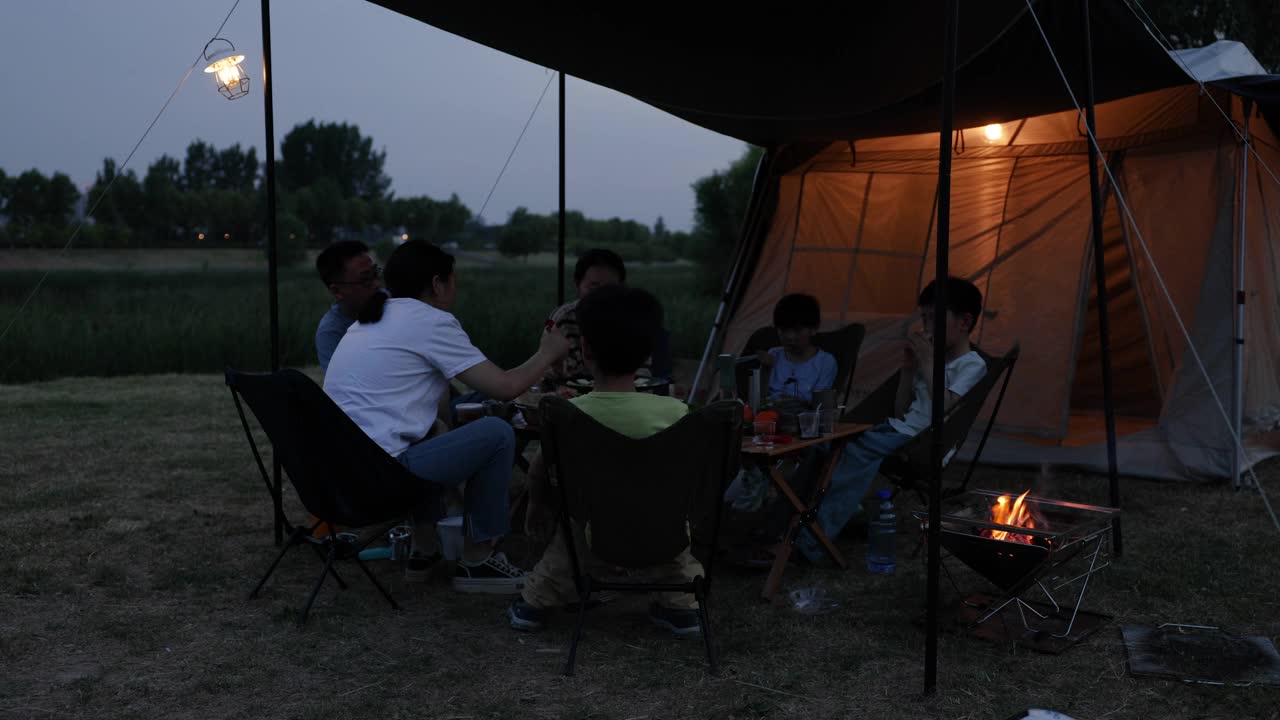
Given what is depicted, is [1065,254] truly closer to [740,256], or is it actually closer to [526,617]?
[740,256]

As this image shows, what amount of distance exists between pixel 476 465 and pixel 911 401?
77.2 inches

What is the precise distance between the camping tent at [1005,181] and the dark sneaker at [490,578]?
1970 mm

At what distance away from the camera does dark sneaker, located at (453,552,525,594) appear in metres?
3.39

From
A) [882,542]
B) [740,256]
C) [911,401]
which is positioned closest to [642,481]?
[882,542]

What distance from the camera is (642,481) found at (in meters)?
2.64

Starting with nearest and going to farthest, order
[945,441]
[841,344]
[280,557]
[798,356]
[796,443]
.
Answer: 1. [280,557]
2. [796,443]
3. [945,441]
4. [798,356]
5. [841,344]

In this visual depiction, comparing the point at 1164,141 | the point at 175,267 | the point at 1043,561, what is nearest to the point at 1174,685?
the point at 1043,561

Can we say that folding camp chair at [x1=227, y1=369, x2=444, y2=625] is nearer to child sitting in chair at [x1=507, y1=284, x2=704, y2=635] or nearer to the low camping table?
child sitting in chair at [x1=507, y1=284, x2=704, y2=635]

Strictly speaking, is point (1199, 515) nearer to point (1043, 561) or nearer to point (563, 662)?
point (1043, 561)

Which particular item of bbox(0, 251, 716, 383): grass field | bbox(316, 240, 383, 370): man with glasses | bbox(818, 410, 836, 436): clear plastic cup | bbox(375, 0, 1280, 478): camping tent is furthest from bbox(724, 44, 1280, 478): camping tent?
bbox(0, 251, 716, 383): grass field

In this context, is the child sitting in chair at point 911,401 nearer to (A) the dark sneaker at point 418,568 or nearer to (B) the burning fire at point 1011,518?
(B) the burning fire at point 1011,518

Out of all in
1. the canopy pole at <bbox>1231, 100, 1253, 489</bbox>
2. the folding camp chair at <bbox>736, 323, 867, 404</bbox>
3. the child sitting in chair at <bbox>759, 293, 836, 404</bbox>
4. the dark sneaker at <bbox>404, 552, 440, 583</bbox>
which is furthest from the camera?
the folding camp chair at <bbox>736, 323, 867, 404</bbox>

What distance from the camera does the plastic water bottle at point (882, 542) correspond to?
Answer: 3615 mm

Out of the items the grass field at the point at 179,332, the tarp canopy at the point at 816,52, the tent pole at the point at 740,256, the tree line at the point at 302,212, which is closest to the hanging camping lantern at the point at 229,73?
the tarp canopy at the point at 816,52
